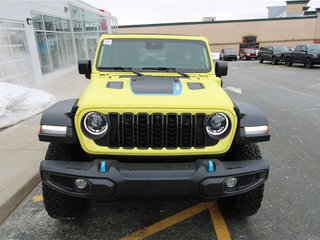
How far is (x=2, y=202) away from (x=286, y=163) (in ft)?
12.8

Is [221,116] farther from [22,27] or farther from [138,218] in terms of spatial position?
[22,27]

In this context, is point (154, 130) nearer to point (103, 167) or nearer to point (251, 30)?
point (103, 167)

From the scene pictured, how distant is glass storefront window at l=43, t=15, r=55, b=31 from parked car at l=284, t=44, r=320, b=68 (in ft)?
54.5

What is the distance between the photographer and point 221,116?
107 inches

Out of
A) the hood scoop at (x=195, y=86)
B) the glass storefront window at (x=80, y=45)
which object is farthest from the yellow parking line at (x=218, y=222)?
the glass storefront window at (x=80, y=45)

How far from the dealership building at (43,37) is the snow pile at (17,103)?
3196 mm

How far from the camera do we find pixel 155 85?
3135mm

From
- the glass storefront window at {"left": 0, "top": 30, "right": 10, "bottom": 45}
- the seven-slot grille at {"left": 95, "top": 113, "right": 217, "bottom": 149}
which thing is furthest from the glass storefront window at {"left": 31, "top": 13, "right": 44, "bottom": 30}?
the seven-slot grille at {"left": 95, "top": 113, "right": 217, "bottom": 149}

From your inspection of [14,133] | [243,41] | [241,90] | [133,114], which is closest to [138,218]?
[133,114]

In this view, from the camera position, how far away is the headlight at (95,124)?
265 cm

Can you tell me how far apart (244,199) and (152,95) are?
54.3 inches

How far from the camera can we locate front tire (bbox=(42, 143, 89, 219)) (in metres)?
2.87

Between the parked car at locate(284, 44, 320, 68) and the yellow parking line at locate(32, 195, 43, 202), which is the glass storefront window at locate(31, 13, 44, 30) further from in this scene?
the parked car at locate(284, 44, 320, 68)

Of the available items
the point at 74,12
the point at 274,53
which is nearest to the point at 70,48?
the point at 74,12
